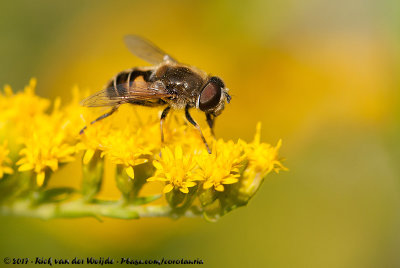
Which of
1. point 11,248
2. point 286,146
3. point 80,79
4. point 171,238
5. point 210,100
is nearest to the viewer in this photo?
point 210,100

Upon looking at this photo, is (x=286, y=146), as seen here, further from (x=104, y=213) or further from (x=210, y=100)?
(x=104, y=213)

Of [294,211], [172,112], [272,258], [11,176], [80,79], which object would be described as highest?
[80,79]

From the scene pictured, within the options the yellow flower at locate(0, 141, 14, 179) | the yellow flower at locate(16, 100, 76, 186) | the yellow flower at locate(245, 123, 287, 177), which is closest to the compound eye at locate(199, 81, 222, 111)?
the yellow flower at locate(245, 123, 287, 177)

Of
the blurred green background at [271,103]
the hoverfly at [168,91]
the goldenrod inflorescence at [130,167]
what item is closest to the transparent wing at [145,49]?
the hoverfly at [168,91]

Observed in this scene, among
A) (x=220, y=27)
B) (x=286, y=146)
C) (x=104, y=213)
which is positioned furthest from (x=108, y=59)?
(x=104, y=213)

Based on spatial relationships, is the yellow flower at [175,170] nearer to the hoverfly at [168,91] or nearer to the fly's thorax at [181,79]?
the hoverfly at [168,91]
